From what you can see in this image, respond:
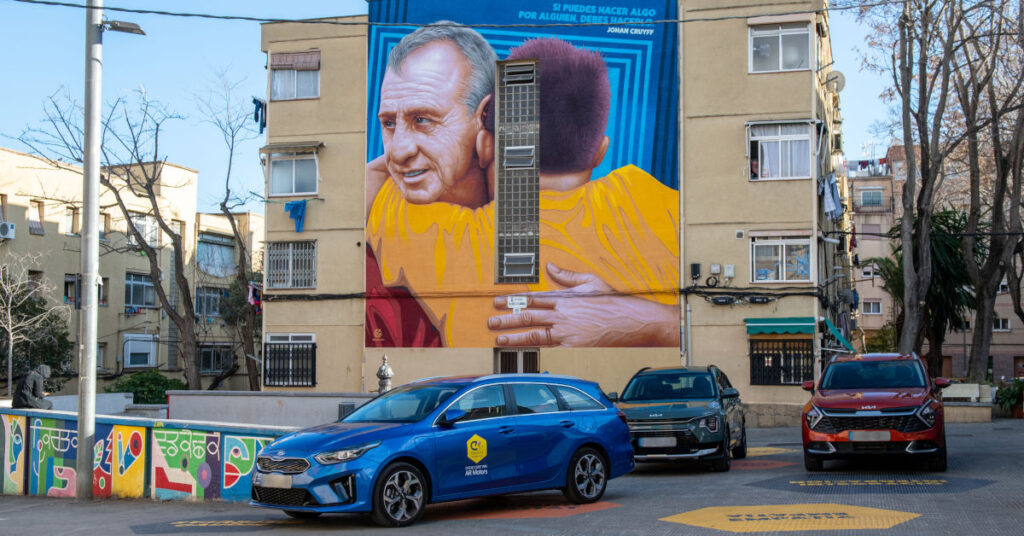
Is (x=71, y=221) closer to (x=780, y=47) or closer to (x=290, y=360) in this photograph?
(x=290, y=360)

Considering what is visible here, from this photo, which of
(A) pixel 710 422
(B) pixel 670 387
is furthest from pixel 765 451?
(A) pixel 710 422

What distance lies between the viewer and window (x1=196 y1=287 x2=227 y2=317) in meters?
47.7

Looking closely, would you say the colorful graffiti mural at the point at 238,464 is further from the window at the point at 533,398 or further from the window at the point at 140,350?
the window at the point at 140,350

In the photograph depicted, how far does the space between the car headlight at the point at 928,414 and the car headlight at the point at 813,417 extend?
1.26 metres

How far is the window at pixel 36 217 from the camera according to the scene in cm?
3806

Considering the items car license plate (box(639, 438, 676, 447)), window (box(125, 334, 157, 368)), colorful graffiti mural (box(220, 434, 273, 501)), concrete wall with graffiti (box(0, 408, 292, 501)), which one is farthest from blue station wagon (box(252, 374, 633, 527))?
window (box(125, 334, 157, 368))

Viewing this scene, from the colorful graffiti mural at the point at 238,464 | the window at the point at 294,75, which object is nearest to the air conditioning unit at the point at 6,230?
the window at the point at 294,75

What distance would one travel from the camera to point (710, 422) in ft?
47.9

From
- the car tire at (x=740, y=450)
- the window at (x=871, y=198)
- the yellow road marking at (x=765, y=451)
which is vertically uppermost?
the window at (x=871, y=198)

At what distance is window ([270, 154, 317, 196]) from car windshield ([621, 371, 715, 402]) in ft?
50.3

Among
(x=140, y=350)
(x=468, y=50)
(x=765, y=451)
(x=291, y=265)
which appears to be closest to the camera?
(x=765, y=451)

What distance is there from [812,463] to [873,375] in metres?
1.76

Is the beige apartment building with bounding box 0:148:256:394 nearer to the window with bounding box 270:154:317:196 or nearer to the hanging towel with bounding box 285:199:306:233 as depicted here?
the window with bounding box 270:154:317:196

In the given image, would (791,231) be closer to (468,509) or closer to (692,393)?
(692,393)
